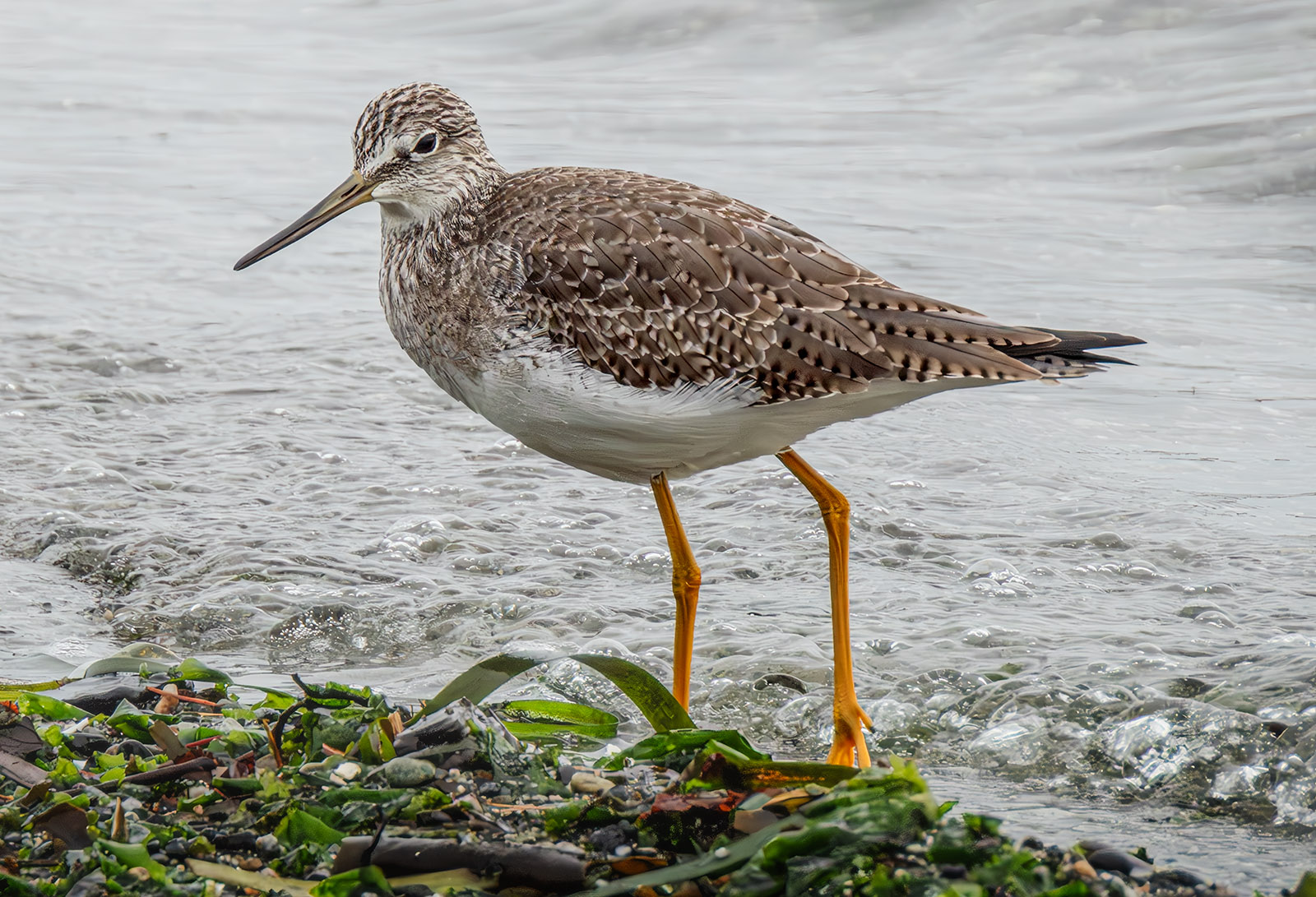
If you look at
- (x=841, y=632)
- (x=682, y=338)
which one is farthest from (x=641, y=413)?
(x=841, y=632)

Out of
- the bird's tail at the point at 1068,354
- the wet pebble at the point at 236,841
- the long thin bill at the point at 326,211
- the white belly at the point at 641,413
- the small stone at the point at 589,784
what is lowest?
the wet pebble at the point at 236,841

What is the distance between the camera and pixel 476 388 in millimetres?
4699

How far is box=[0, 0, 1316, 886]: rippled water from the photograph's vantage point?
490 cm

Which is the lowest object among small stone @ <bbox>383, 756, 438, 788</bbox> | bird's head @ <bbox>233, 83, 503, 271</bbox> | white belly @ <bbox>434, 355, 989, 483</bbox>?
small stone @ <bbox>383, 756, 438, 788</bbox>

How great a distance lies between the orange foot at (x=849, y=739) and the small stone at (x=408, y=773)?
59.7 inches

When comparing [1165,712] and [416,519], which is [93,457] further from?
[1165,712]

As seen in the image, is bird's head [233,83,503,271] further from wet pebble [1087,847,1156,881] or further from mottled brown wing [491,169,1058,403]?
wet pebble [1087,847,1156,881]

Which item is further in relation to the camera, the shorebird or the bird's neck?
the bird's neck

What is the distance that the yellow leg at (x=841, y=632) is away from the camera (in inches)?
177

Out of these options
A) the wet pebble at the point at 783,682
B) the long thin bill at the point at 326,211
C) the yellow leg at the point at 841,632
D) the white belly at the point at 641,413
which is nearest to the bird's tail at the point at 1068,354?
the white belly at the point at 641,413

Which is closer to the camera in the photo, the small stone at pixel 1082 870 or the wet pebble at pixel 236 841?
the small stone at pixel 1082 870

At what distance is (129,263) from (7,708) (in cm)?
772

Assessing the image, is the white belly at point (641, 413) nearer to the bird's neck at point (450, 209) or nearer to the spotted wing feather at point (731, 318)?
the spotted wing feather at point (731, 318)

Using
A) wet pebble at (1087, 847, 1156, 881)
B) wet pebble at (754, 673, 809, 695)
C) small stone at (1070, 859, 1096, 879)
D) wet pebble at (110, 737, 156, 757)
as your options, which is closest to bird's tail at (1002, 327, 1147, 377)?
wet pebble at (754, 673, 809, 695)
